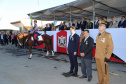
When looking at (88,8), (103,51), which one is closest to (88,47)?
(103,51)

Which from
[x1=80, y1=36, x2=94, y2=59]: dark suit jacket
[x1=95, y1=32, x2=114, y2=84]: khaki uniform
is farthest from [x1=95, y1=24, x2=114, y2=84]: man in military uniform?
[x1=80, y1=36, x2=94, y2=59]: dark suit jacket

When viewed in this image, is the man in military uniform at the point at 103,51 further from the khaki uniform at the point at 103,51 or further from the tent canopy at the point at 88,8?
the tent canopy at the point at 88,8

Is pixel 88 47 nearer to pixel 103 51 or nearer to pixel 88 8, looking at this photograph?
pixel 103 51

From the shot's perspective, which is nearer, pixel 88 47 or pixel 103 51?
pixel 103 51

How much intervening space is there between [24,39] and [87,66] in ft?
21.4

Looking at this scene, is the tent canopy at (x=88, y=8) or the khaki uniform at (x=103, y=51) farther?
the tent canopy at (x=88, y=8)

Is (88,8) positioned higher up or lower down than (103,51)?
higher up

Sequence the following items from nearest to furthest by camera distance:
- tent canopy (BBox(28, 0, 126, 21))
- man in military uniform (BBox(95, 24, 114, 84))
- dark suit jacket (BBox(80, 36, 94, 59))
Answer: man in military uniform (BBox(95, 24, 114, 84)) < dark suit jacket (BBox(80, 36, 94, 59)) < tent canopy (BBox(28, 0, 126, 21))

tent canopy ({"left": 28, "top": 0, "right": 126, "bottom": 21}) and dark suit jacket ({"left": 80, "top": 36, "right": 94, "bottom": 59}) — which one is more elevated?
tent canopy ({"left": 28, "top": 0, "right": 126, "bottom": 21})

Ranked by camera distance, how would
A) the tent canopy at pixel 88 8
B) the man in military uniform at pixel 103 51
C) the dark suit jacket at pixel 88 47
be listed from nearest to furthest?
the man in military uniform at pixel 103 51 < the dark suit jacket at pixel 88 47 < the tent canopy at pixel 88 8

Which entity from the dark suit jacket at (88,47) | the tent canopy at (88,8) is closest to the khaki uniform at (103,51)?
the dark suit jacket at (88,47)

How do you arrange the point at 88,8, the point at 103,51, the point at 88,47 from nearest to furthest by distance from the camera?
Result: the point at 103,51, the point at 88,47, the point at 88,8

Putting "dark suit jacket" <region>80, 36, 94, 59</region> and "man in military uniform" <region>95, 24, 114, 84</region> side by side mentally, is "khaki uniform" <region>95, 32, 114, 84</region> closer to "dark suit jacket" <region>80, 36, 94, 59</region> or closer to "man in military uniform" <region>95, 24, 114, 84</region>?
"man in military uniform" <region>95, 24, 114, 84</region>

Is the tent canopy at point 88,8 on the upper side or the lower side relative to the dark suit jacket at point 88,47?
upper
